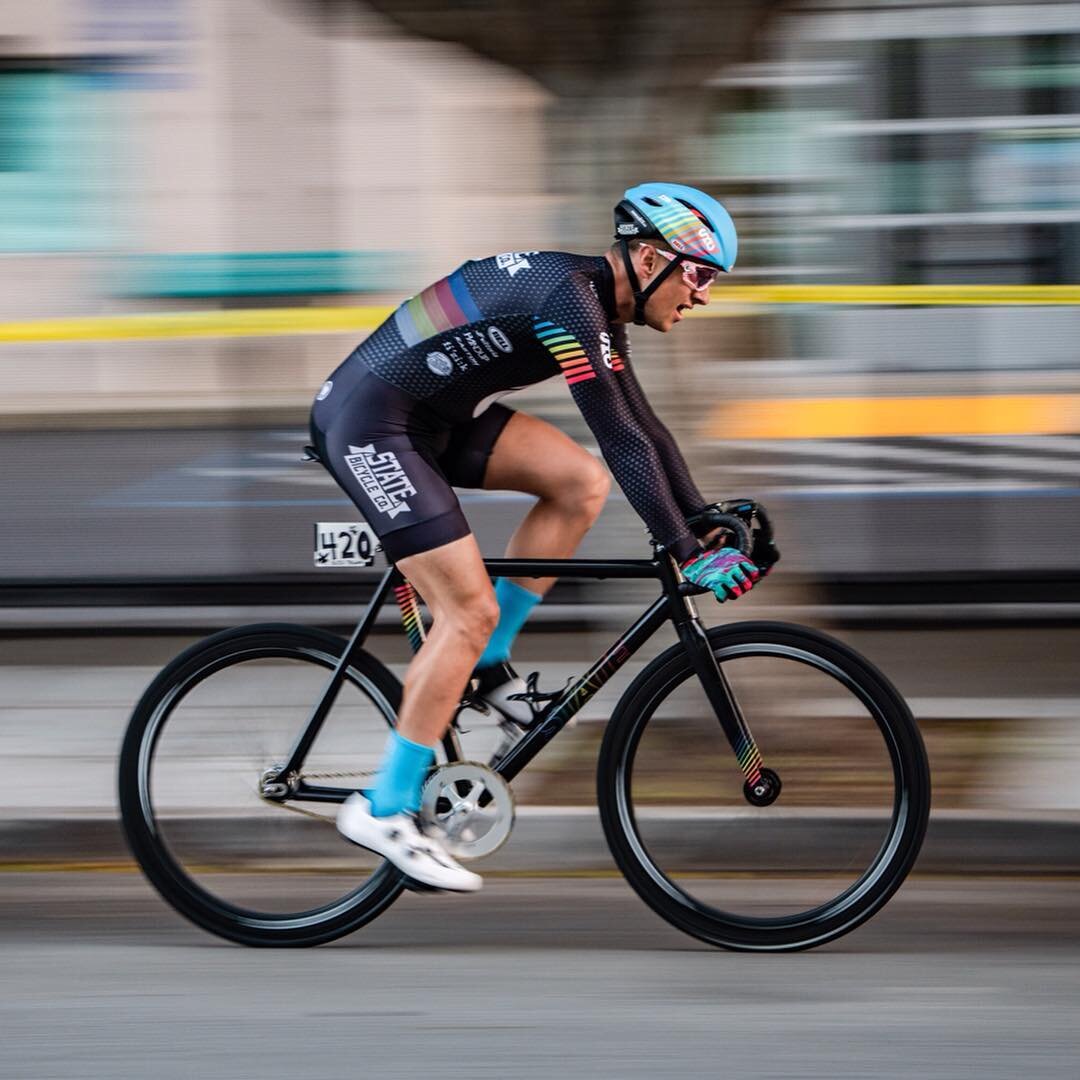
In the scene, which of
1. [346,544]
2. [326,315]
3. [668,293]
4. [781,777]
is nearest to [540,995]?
[781,777]

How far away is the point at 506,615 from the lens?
431 cm

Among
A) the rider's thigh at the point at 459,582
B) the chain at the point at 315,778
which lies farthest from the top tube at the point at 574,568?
the chain at the point at 315,778

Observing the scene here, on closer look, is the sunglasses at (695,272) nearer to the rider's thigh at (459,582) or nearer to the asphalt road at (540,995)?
the rider's thigh at (459,582)

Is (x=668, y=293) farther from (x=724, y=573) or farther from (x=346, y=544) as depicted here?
(x=346, y=544)

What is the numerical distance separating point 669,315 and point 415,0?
1759mm

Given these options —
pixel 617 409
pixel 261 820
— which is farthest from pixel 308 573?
pixel 617 409

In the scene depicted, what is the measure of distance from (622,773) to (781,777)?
40cm

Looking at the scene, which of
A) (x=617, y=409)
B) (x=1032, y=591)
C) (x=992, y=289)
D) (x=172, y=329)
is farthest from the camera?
(x=172, y=329)

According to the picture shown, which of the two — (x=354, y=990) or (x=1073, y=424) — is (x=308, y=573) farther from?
(x=354, y=990)

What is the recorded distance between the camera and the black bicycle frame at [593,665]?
4137 millimetres

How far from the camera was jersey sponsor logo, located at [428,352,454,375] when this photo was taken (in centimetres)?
406

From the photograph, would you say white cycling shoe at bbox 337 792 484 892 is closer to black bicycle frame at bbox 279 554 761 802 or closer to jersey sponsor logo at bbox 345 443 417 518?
black bicycle frame at bbox 279 554 761 802

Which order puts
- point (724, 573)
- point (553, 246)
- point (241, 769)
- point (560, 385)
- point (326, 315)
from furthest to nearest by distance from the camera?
1. point (326, 315)
2. point (560, 385)
3. point (553, 246)
4. point (241, 769)
5. point (724, 573)

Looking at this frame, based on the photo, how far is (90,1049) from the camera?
3557 mm
